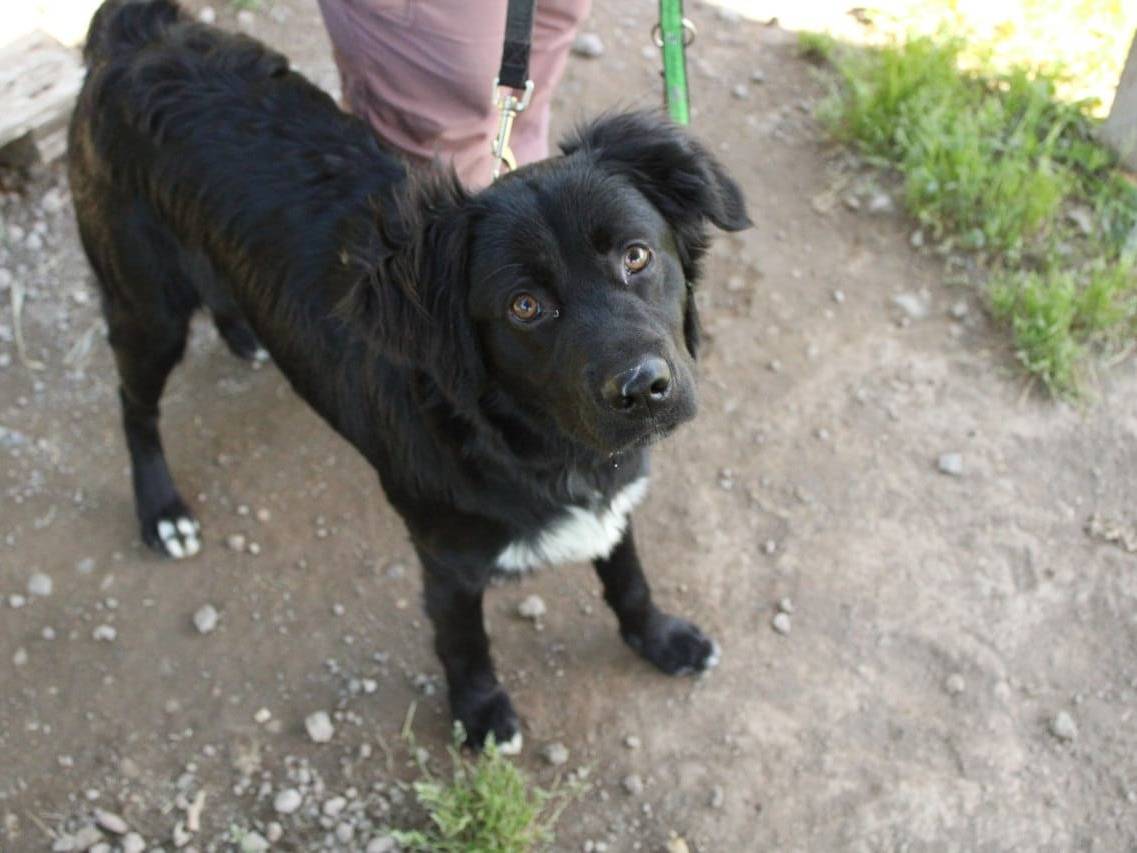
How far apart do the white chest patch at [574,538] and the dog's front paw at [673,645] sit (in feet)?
1.53

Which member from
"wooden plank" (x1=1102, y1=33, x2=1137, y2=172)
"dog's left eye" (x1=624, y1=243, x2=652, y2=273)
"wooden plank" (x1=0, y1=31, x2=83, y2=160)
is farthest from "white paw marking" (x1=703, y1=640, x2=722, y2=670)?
"wooden plank" (x1=0, y1=31, x2=83, y2=160)

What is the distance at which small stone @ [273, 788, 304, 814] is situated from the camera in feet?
9.89

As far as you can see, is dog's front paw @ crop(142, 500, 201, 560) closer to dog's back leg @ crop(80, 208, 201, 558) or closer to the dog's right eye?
dog's back leg @ crop(80, 208, 201, 558)

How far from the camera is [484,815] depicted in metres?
2.84

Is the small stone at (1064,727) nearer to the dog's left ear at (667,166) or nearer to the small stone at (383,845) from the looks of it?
the dog's left ear at (667,166)

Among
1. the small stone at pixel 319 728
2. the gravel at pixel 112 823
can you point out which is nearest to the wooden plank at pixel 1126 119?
the small stone at pixel 319 728

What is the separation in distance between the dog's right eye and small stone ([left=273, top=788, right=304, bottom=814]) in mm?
1471

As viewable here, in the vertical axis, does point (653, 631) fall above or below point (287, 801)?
above

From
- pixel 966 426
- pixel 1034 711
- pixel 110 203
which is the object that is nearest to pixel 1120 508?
pixel 966 426

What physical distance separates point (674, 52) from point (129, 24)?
1.47 m

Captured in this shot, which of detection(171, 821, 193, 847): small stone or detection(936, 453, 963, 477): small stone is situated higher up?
detection(936, 453, 963, 477): small stone

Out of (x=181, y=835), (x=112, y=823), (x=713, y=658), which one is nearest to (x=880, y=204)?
(x=713, y=658)

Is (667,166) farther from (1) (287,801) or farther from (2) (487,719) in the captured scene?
(1) (287,801)

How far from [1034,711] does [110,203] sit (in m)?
2.74
